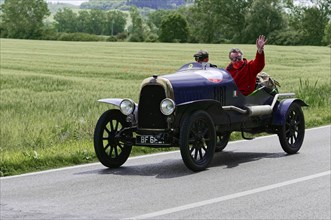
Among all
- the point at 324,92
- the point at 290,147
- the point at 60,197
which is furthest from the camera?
the point at 324,92

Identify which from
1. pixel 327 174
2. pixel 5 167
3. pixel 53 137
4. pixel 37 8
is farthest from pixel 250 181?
pixel 37 8

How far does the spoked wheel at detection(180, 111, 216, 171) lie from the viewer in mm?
10461

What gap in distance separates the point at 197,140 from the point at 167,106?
62 centimetres

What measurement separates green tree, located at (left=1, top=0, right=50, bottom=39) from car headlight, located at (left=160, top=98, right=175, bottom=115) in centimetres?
12326

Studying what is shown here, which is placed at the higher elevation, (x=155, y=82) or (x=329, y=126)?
(x=155, y=82)

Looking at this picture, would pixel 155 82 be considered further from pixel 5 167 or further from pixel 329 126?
pixel 329 126

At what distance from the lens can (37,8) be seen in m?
159

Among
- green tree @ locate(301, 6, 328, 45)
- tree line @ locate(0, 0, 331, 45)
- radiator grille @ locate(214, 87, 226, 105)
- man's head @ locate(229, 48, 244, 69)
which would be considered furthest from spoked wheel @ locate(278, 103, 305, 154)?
green tree @ locate(301, 6, 328, 45)

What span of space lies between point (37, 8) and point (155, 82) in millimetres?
151604

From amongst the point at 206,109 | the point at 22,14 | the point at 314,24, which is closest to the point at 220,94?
the point at 206,109

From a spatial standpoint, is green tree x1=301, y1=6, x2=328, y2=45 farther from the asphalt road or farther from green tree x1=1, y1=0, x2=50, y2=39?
the asphalt road

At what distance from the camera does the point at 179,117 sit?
10844mm

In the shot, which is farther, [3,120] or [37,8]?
[37,8]

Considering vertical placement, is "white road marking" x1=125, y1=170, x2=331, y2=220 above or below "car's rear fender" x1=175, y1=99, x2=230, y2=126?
below
